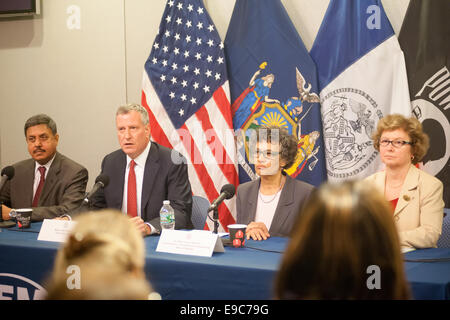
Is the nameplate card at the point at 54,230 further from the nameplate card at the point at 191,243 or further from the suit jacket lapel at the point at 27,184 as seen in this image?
the suit jacket lapel at the point at 27,184

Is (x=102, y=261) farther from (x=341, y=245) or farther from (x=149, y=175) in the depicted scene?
(x=149, y=175)

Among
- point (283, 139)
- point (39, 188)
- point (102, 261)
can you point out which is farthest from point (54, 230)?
point (102, 261)

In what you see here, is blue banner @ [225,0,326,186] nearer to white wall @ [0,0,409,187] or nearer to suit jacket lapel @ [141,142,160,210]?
white wall @ [0,0,409,187]

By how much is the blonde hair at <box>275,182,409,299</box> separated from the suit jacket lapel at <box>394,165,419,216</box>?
1.90m

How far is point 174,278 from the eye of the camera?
7.46 feet

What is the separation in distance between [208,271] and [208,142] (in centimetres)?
240

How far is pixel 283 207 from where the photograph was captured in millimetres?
3053

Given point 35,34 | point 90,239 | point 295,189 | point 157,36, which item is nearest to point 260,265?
point 295,189

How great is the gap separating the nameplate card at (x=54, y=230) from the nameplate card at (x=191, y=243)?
2.03 ft

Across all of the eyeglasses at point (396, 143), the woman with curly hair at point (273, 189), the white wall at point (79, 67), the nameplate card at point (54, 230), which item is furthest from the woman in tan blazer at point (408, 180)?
the white wall at point (79, 67)

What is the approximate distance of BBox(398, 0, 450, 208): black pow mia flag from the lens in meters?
3.78

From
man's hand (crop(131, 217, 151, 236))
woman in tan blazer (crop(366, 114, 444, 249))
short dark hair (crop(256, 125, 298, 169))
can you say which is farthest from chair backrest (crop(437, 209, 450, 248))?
man's hand (crop(131, 217, 151, 236))

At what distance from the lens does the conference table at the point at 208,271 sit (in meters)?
2.01

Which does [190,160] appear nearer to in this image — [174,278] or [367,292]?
[174,278]
